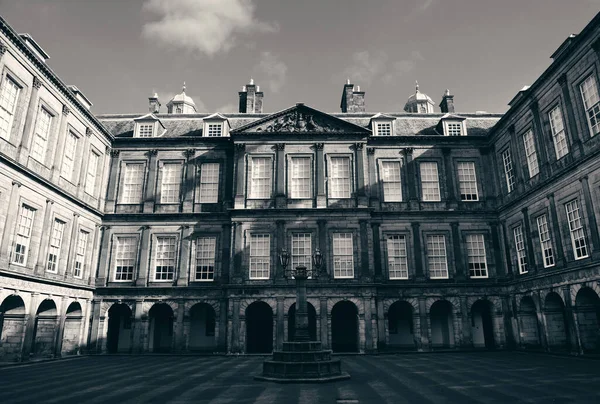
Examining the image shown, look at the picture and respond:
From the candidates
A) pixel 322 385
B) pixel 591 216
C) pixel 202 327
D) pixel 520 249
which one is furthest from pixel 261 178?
pixel 591 216

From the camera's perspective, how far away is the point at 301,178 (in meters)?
28.8

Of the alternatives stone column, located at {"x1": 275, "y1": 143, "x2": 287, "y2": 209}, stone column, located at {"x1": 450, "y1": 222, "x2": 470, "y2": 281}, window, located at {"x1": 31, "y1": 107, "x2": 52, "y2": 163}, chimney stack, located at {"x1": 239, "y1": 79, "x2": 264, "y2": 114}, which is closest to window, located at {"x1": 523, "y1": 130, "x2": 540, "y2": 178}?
stone column, located at {"x1": 450, "y1": 222, "x2": 470, "y2": 281}

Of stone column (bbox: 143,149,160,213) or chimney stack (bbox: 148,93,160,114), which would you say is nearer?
stone column (bbox: 143,149,160,213)

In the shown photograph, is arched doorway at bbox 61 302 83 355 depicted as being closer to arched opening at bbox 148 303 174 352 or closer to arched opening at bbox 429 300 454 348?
arched opening at bbox 148 303 174 352

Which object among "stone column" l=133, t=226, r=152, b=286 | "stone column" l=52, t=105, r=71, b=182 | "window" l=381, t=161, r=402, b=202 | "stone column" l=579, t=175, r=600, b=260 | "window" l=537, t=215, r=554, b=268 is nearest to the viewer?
"stone column" l=579, t=175, r=600, b=260

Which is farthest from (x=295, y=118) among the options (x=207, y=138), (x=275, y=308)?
(x=275, y=308)

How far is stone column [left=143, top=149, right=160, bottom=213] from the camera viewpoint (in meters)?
29.3

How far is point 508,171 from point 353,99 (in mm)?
13643

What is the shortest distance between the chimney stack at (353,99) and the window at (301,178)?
870 centimetres

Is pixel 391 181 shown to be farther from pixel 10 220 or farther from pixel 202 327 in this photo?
pixel 10 220

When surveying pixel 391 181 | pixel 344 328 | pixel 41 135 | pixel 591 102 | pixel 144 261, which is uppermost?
pixel 591 102

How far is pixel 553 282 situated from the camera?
22406 millimetres

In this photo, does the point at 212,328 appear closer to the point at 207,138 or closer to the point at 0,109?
the point at 207,138

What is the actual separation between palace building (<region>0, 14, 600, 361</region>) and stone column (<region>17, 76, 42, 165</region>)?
10 centimetres
